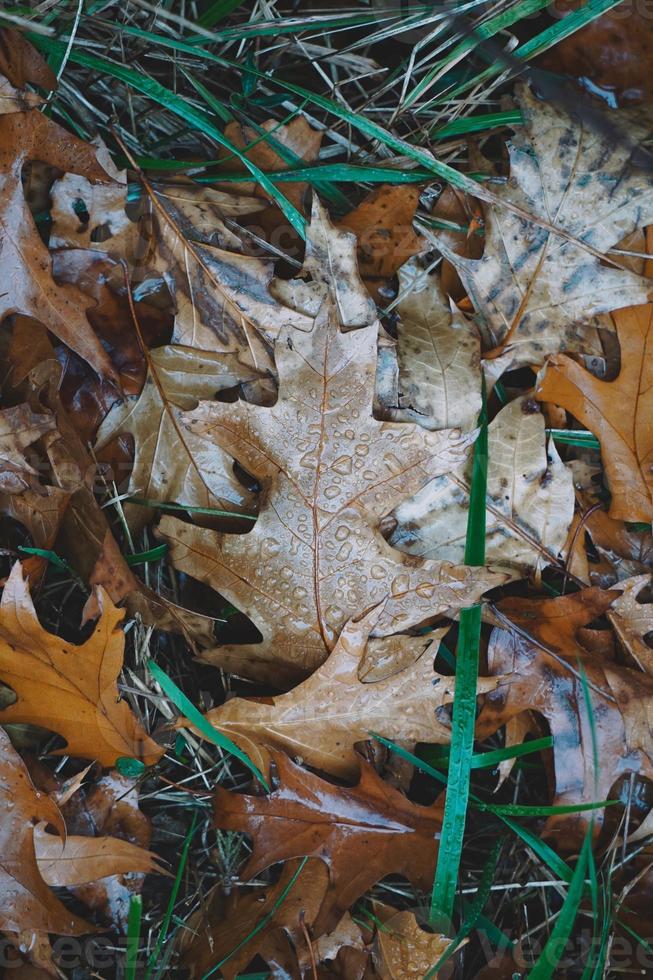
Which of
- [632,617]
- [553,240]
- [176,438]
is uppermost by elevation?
[553,240]

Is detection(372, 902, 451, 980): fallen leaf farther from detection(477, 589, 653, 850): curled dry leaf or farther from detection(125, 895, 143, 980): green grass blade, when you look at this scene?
detection(125, 895, 143, 980): green grass blade

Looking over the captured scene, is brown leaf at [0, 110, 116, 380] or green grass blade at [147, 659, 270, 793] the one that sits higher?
brown leaf at [0, 110, 116, 380]

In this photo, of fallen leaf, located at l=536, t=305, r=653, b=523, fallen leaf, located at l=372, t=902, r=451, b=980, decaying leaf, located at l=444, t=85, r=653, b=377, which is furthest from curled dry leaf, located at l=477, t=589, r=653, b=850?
decaying leaf, located at l=444, t=85, r=653, b=377

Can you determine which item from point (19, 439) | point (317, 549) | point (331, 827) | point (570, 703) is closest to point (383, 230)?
point (317, 549)

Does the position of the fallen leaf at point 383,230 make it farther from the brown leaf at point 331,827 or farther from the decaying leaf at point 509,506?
the brown leaf at point 331,827

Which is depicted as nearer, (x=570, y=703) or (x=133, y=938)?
(x=133, y=938)

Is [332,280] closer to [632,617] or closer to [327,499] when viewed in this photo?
[327,499]
